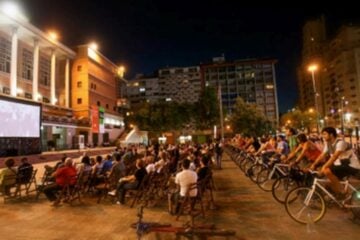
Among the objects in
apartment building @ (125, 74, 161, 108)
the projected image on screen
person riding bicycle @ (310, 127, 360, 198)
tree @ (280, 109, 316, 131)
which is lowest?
person riding bicycle @ (310, 127, 360, 198)

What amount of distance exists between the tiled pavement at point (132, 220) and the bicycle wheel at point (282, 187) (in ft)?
0.75

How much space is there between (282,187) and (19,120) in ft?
63.9

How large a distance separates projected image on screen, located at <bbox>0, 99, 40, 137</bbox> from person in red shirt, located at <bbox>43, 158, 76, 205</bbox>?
13.6 metres

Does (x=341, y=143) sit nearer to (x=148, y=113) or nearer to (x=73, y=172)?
(x=73, y=172)

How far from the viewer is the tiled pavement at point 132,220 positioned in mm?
5152

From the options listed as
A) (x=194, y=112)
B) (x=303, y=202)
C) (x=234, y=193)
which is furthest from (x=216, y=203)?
(x=194, y=112)

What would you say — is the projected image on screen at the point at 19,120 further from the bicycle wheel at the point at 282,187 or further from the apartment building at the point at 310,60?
the apartment building at the point at 310,60

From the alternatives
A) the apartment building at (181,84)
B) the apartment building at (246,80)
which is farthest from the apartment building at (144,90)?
the apartment building at (246,80)

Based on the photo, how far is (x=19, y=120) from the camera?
20.8 m

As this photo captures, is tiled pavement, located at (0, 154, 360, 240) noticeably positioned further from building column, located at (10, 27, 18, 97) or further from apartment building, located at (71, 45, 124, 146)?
apartment building, located at (71, 45, 124, 146)

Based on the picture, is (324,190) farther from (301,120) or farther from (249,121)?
(301,120)

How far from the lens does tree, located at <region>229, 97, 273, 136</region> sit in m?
31.1

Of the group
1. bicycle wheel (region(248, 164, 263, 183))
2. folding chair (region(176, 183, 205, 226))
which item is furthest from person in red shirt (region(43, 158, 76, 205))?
bicycle wheel (region(248, 164, 263, 183))

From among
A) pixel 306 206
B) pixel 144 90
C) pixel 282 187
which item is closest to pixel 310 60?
pixel 144 90
